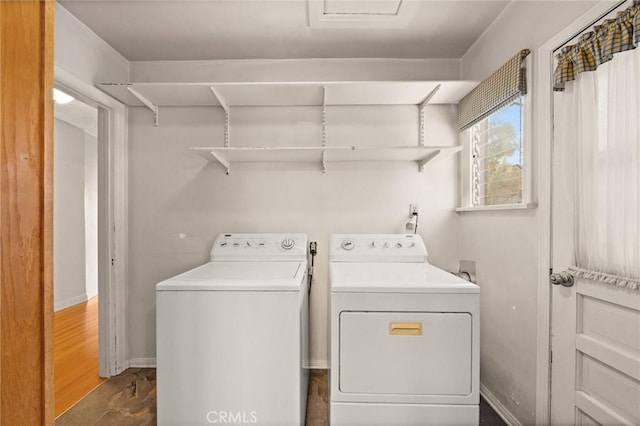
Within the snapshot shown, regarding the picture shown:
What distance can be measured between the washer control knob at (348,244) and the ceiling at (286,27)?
1.41 metres

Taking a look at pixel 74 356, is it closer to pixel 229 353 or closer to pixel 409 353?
pixel 229 353

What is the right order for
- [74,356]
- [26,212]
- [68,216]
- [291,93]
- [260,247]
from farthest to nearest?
[68,216] → [74,356] → [260,247] → [291,93] → [26,212]

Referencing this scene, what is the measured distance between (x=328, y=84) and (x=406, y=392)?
5.83 ft

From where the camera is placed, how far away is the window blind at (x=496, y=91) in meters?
1.66

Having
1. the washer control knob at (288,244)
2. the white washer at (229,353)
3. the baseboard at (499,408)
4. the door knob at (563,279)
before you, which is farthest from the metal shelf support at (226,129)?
the baseboard at (499,408)

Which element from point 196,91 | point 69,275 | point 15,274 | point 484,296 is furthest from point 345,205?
point 69,275

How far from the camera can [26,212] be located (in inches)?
26.4

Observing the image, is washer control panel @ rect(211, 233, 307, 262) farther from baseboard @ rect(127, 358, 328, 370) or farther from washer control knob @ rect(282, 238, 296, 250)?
baseboard @ rect(127, 358, 328, 370)

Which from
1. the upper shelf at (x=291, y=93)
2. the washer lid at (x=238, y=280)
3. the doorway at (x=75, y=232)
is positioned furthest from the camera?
the doorway at (x=75, y=232)

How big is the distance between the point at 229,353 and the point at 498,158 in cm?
198

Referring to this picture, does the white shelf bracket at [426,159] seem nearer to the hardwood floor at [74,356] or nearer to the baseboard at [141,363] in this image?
the baseboard at [141,363]

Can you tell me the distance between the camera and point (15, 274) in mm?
650

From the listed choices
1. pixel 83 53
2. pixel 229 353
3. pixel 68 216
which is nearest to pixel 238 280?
pixel 229 353

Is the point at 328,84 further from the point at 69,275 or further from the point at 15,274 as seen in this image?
the point at 69,275
